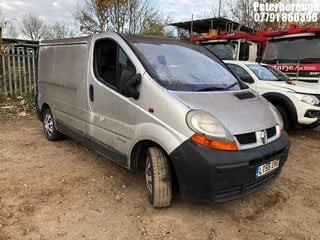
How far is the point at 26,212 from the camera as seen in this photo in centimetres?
329

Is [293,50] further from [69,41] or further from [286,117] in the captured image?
[69,41]

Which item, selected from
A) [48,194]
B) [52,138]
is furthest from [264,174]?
[52,138]

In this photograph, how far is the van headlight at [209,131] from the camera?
9.49 feet

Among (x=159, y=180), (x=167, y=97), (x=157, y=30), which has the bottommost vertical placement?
(x=159, y=180)

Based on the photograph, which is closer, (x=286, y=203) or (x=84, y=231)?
(x=84, y=231)

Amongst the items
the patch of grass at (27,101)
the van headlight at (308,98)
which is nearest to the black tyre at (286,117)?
the van headlight at (308,98)

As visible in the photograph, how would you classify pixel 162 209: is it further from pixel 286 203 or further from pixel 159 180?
pixel 286 203

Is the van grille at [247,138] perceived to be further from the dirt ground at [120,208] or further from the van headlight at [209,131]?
the dirt ground at [120,208]

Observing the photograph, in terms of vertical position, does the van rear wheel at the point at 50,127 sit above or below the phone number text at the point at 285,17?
below

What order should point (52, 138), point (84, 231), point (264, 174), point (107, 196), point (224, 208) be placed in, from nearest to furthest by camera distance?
point (84, 231)
point (264, 174)
point (224, 208)
point (107, 196)
point (52, 138)

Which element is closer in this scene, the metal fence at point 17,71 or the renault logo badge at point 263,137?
the renault logo badge at point 263,137

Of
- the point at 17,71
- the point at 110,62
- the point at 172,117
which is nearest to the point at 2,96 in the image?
the point at 17,71

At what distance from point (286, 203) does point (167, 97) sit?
180cm

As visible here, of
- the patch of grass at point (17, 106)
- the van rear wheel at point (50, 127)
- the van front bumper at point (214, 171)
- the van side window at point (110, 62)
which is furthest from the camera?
the patch of grass at point (17, 106)
